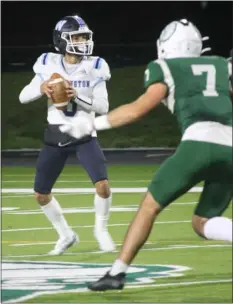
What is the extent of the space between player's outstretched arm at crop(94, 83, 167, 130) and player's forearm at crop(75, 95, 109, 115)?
6.50 feet

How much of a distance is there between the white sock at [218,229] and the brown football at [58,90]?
1.93m

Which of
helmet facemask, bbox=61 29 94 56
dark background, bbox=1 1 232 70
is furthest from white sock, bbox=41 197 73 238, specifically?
dark background, bbox=1 1 232 70

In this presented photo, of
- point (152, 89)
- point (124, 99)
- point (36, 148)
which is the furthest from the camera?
point (124, 99)

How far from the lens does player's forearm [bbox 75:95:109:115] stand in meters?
8.06

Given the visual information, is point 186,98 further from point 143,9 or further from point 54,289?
point 143,9

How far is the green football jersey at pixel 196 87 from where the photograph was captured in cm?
605

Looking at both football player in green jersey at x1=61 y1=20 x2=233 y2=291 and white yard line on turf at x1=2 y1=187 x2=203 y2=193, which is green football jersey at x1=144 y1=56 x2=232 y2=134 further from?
white yard line on turf at x1=2 y1=187 x2=203 y2=193

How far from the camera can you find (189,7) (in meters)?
26.7

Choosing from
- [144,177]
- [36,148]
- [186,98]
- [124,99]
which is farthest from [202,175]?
[124,99]

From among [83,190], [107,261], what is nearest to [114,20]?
[83,190]

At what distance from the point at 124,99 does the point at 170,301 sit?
1636 centimetres

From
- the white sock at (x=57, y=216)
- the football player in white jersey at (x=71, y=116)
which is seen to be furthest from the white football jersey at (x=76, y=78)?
the white sock at (x=57, y=216)

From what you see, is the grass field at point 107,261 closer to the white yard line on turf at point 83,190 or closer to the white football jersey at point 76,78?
the white yard line on turf at point 83,190

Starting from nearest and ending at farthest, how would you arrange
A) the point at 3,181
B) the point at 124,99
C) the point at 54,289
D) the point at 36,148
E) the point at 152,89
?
1. the point at 152,89
2. the point at 54,289
3. the point at 3,181
4. the point at 36,148
5. the point at 124,99
